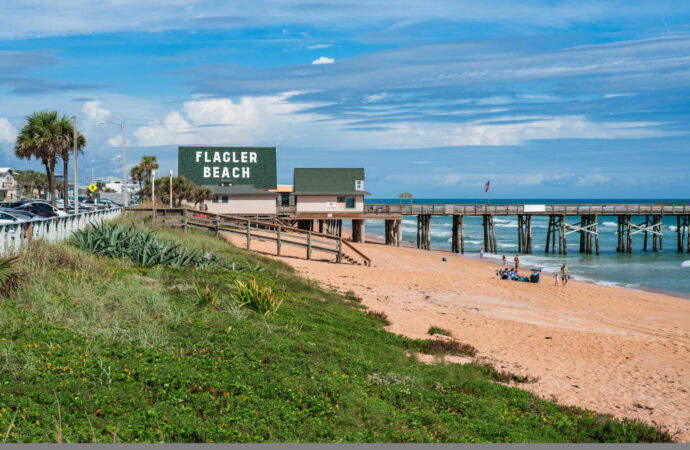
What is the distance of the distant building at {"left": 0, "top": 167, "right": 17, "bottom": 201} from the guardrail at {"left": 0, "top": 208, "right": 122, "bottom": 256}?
95.8 meters

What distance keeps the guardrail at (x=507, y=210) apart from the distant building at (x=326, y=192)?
177cm

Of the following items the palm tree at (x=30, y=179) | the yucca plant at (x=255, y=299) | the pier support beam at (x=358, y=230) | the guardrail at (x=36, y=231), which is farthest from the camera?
the palm tree at (x=30, y=179)

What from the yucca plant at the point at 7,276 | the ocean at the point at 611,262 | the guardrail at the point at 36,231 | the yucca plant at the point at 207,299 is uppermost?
the guardrail at the point at 36,231

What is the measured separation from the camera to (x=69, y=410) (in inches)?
267

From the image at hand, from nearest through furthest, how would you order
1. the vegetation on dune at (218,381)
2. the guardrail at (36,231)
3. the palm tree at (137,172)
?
the vegetation on dune at (218,381) < the guardrail at (36,231) < the palm tree at (137,172)

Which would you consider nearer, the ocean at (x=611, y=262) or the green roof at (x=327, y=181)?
the ocean at (x=611, y=262)

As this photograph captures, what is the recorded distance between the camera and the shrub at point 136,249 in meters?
17.2

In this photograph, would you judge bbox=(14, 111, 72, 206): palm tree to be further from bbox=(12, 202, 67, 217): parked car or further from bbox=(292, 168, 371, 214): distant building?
bbox=(292, 168, 371, 214): distant building

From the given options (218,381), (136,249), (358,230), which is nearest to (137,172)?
(358,230)

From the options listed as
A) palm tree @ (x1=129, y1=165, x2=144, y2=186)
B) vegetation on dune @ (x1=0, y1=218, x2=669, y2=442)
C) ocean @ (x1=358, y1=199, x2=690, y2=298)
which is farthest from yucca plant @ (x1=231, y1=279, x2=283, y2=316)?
palm tree @ (x1=129, y1=165, x2=144, y2=186)

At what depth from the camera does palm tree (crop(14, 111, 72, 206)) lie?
41.8 meters

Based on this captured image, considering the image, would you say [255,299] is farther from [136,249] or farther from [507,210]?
[507,210]

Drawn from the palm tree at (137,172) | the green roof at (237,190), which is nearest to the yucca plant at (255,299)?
the green roof at (237,190)

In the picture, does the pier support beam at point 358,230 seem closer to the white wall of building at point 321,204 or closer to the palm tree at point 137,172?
the white wall of building at point 321,204
